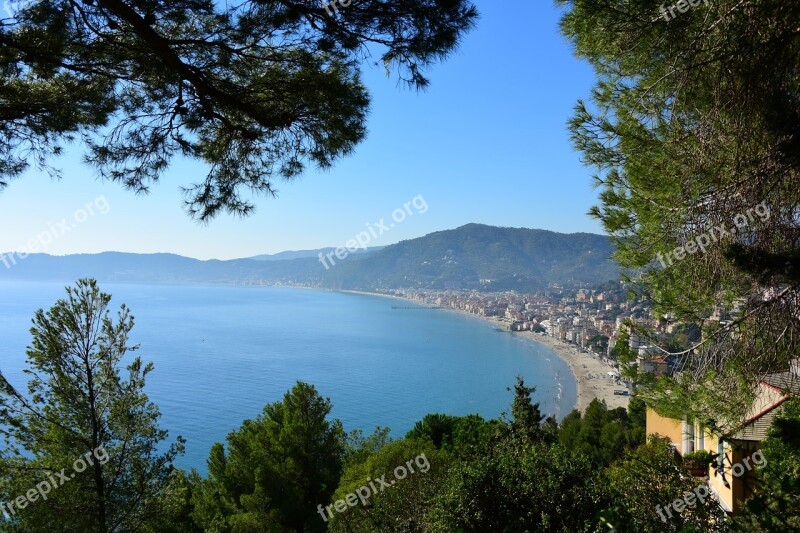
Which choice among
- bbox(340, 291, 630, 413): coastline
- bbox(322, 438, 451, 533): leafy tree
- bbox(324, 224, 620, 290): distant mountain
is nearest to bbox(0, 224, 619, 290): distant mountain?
bbox(324, 224, 620, 290): distant mountain

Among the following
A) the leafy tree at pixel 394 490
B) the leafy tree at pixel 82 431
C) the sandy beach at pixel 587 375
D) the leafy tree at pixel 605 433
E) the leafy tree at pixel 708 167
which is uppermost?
the leafy tree at pixel 708 167

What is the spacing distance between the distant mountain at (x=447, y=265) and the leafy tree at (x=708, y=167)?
12585cm

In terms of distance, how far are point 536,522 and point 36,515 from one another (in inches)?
208

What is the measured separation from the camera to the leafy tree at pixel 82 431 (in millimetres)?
5586

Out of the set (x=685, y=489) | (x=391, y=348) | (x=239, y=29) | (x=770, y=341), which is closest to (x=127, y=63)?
(x=239, y=29)

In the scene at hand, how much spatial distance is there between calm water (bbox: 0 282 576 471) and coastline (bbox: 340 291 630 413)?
939 mm

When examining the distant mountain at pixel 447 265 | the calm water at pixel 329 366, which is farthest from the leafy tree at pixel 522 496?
the distant mountain at pixel 447 265

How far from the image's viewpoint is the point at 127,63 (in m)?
3.13

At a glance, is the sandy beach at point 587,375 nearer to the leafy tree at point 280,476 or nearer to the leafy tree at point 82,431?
the leafy tree at point 280,476

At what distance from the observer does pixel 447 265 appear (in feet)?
471

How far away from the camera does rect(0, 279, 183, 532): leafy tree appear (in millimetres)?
5586

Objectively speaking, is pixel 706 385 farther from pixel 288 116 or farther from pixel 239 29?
pixel 239 29

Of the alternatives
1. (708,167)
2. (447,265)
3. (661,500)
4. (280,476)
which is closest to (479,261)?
(447,265)

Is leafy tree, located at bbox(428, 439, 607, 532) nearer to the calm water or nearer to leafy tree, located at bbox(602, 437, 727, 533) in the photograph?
leafy tree, located at bbox(602, 437, 727, 533)
